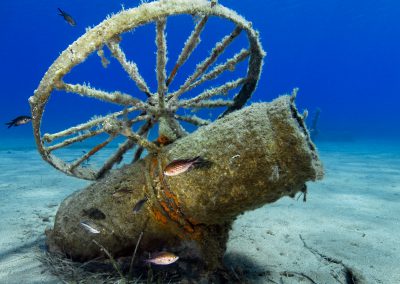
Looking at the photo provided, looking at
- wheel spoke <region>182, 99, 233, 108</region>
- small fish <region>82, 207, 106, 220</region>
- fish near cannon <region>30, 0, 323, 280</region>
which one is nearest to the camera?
fish near cannon <region>30, 0, 323, 280</region>

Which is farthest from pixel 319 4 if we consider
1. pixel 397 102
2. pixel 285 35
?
pixel 397 102

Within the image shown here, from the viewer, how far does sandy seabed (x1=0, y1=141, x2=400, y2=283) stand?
3.46 m

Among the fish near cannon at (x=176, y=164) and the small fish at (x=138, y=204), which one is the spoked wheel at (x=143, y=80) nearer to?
the fish near cannon at (x=176, y=164)

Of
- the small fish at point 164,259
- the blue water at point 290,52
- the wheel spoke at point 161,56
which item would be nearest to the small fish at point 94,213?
the small fish at point 164,259

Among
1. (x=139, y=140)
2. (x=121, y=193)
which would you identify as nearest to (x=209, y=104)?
(x=139, y=140)

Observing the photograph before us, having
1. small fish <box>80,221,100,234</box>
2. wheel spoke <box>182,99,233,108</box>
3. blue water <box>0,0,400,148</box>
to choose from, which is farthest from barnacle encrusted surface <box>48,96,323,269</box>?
blue water <box>0,0,400,148</box>

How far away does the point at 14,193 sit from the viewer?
696cm

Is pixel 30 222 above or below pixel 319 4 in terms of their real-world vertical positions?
below

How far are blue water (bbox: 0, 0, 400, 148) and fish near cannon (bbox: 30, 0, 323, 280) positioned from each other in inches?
2965

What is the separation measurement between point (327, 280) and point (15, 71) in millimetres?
151805

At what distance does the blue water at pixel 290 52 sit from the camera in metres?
87.9

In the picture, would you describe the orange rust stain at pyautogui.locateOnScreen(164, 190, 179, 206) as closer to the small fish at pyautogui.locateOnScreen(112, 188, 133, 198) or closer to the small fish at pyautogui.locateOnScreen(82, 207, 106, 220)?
the small fish at pyautogui.locateOnScreen(112, 188, 133, 198)

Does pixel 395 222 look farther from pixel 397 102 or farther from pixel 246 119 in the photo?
pixel 397 102

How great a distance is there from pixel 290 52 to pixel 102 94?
6267 inches
